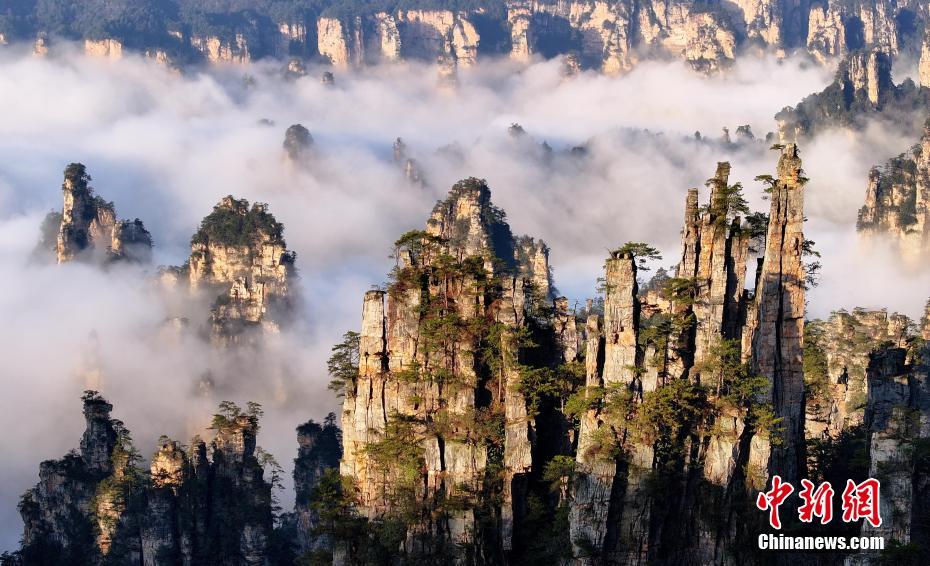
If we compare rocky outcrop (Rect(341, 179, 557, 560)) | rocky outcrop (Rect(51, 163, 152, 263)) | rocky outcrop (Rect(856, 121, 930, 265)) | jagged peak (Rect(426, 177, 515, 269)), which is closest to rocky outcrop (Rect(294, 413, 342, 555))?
rocky outcrop (Rect(341, 179, 557, 560))

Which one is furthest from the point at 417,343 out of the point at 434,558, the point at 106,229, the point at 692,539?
the point at 106,229

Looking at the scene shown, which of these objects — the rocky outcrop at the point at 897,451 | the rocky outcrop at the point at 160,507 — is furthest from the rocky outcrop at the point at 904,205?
the rocky outcrop at the point at 160,507

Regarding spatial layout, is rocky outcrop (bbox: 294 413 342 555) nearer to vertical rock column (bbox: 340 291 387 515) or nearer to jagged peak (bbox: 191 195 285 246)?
vertical rock column (bbox: 340 291 387 515)

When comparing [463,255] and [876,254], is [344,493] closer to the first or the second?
[463,255]

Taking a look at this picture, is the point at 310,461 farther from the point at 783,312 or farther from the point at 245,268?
the point at 783,312

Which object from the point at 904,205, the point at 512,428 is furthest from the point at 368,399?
the point at 904,205

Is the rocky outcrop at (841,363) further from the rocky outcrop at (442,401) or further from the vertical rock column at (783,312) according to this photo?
the rocky outcrop at (442,401)
